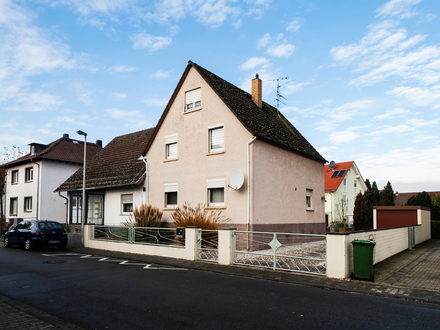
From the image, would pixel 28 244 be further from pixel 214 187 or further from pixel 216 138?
pixel 216 138

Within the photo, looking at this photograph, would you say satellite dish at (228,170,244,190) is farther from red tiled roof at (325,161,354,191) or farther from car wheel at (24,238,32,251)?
red tiled roof at (325,161,354,191)

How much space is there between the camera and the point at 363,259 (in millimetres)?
8719

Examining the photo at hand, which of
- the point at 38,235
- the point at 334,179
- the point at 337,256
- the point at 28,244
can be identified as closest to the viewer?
the point at 337,256

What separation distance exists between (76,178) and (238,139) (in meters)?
14.5

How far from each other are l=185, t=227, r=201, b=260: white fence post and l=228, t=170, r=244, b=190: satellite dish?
3452 millimetres

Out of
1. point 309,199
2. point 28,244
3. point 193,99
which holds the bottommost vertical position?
point 28,244

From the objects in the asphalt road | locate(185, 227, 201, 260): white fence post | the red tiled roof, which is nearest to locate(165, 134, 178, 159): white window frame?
locate(185, 227, 201, 260): white fence post

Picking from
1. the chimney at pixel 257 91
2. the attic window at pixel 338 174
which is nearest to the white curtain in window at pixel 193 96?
the chimney at pixel 257 91

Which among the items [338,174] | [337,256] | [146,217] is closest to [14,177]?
[146,217]

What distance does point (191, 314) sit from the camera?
5.98 meters

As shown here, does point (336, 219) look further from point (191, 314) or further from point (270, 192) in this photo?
point (191, 314)

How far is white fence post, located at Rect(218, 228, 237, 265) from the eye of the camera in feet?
37.7

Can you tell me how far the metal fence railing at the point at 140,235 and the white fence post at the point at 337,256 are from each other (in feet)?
20.2

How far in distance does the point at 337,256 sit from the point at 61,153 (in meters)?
27.4
